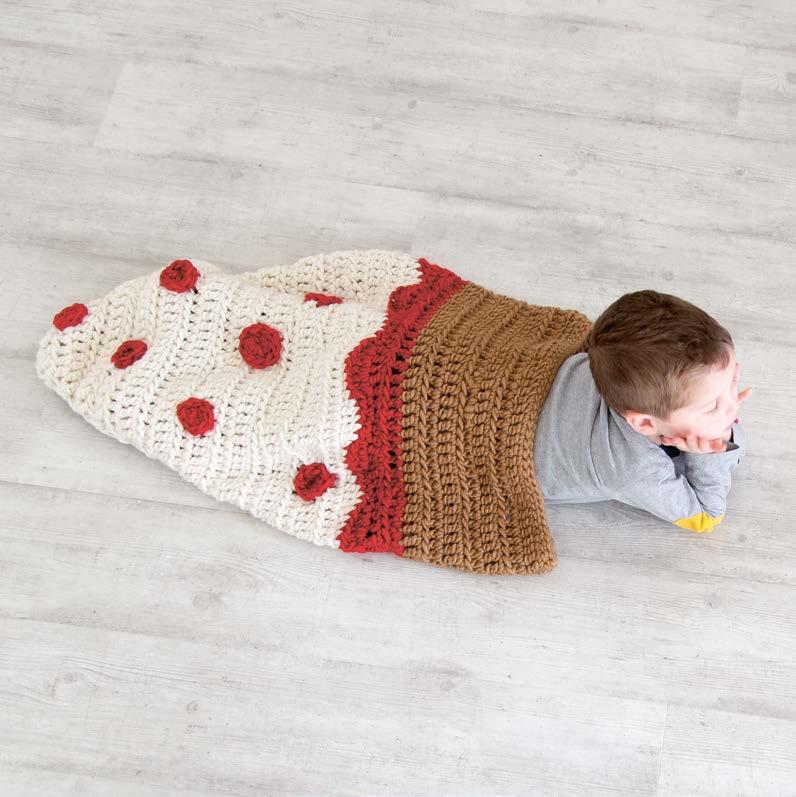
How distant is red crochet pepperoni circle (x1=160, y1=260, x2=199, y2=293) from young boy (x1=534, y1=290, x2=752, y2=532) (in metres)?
0.55

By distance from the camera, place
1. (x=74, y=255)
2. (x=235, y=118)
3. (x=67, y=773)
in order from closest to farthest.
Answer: (x=67, y=773) < (x=74, y=255) < (x=235, y=118)

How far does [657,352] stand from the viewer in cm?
89

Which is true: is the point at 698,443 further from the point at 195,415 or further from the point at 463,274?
the point at 195,415

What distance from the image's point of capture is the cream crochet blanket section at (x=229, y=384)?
1.13 metres

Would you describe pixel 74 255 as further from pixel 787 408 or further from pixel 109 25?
pixel 787 408

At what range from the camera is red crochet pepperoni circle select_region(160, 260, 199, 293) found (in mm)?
1187

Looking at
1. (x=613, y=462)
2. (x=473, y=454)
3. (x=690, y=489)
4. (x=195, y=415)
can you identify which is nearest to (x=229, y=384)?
(x=195, y=415)

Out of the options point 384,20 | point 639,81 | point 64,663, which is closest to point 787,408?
point 639,81

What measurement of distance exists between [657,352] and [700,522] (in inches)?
13.9

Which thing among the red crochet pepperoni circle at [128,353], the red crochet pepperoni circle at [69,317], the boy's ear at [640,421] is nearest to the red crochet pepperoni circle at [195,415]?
the red crochet pepperoni circle at [128,353]

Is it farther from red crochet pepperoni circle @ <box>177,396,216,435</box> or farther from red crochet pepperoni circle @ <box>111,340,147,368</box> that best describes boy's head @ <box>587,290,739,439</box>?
red crochet pepperoni circle @ <box>111,340,147,368</box>


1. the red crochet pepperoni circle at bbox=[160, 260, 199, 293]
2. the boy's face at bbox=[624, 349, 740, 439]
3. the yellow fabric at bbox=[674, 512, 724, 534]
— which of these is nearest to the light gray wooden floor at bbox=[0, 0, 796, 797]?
the yellow fabric at bbox=[674, 512, 724, 534]

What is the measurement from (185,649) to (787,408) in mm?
957

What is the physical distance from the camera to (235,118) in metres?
1.44
